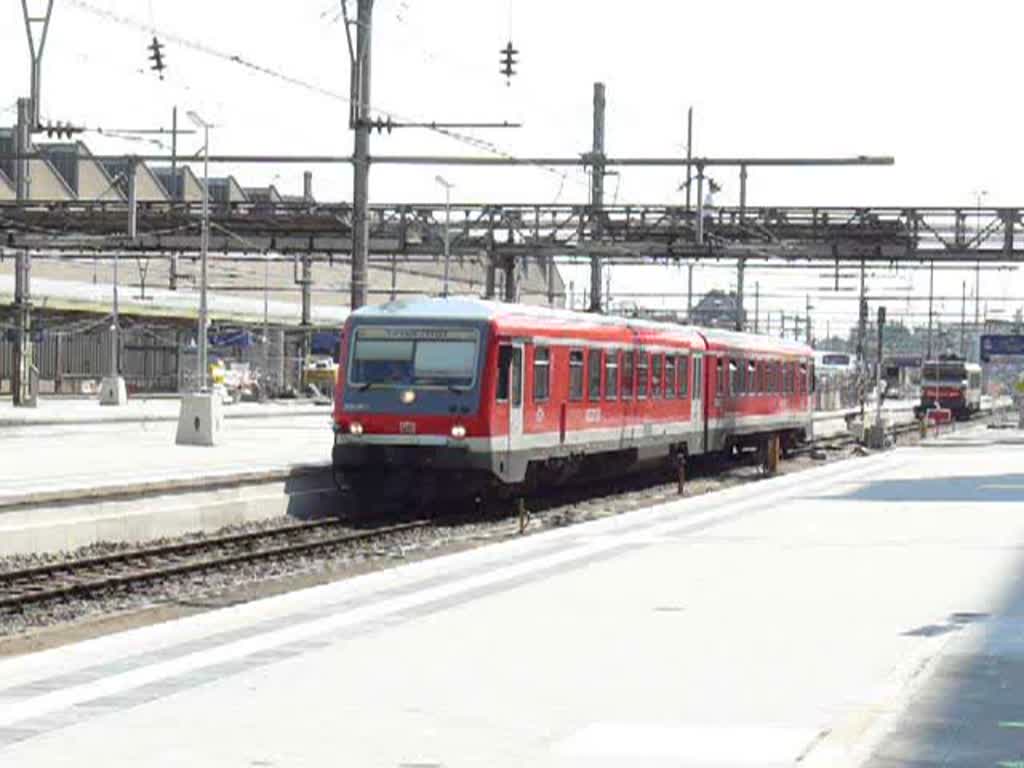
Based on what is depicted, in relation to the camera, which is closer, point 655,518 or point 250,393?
point 655,518

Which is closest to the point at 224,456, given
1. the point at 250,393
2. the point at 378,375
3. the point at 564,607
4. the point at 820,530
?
the point at 378,375

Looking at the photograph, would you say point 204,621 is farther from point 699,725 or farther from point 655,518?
point 655,518

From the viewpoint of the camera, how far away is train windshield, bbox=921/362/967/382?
92312 mm

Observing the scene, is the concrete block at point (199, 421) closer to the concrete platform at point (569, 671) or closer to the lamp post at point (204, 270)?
the lamp post at point (204, 270)

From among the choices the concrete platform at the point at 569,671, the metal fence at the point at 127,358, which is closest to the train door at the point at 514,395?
the concrete platform at the point at 569,671

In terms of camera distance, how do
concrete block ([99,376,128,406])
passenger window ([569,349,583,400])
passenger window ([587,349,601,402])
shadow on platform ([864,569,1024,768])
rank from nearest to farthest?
shadow on platform ([864,569,1024,768]), passenger window ([569,349,583,400]), passenger window ([587,349,601,402]), concrete block ([99,376,128,406])

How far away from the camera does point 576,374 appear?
29984 millimetres

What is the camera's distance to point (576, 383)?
30.0 m

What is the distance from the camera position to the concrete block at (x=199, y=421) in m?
36.4

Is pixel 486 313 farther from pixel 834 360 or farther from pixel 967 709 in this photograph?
pixel 834 360

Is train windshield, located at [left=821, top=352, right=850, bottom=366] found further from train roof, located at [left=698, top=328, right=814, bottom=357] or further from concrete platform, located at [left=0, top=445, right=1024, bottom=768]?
concrete platform, located at [left=0, top=445, right=1024, bottom=768]

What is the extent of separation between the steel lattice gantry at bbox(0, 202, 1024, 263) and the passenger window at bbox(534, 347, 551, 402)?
22.7 m

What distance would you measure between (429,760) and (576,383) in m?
21.4

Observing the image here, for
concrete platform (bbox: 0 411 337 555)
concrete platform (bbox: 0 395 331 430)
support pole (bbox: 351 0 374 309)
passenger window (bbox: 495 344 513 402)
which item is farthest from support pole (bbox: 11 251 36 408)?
passenger window (bbox: 495 344 513 402)
